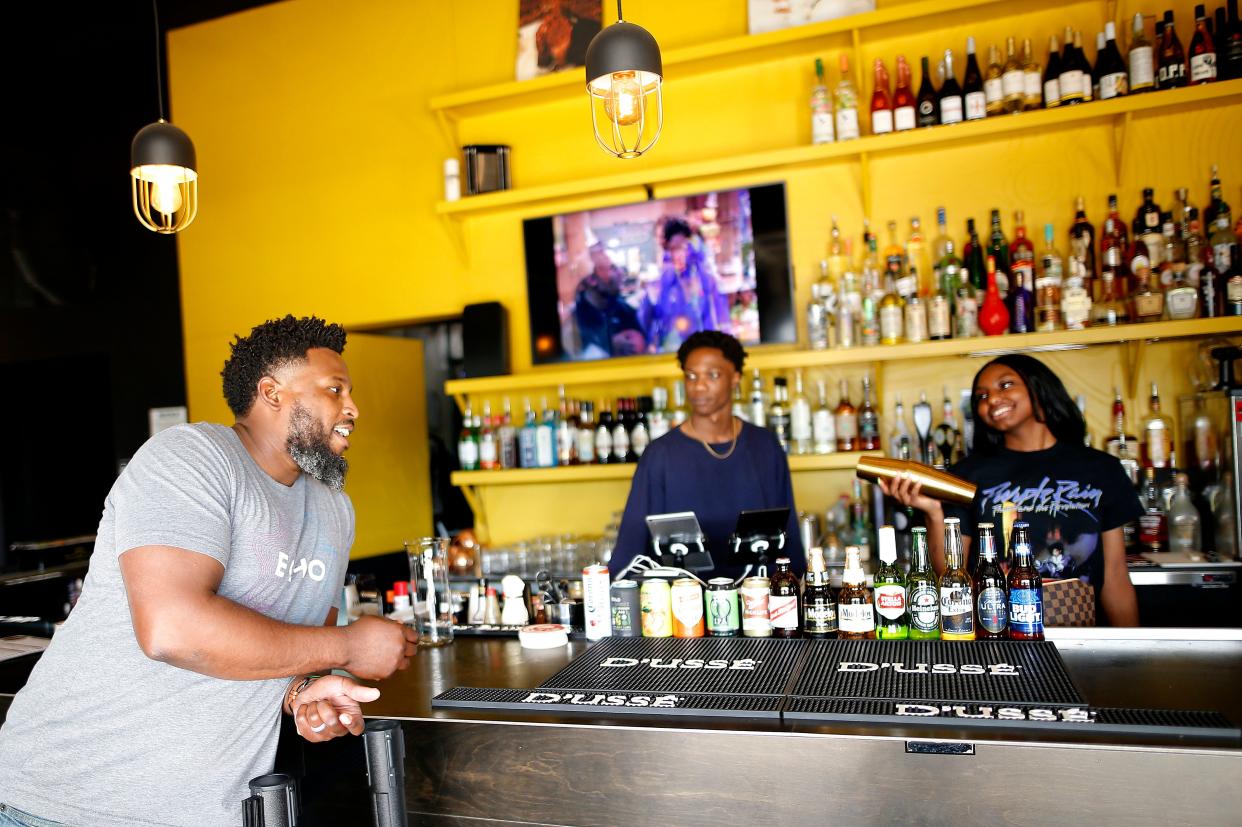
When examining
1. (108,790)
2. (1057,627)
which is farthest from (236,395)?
(1057,627)

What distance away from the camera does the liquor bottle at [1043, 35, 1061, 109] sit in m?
3.30

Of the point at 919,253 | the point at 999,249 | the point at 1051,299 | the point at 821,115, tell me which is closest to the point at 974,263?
the point at 999,249

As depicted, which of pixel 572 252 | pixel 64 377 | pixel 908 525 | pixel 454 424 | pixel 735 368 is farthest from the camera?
pixel 64 377

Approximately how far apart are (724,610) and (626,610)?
219mm

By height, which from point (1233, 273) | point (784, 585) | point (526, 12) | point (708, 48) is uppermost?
point (526, 12)

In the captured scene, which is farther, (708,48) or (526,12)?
(526,12)

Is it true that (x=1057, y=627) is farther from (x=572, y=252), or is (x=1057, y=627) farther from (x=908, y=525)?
(x=572, y=252)

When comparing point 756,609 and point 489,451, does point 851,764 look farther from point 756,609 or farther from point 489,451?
point 489,451

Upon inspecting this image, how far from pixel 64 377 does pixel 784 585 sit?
510 centimetres

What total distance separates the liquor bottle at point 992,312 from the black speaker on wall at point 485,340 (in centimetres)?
191

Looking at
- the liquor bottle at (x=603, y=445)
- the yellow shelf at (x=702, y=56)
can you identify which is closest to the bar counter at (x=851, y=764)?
the liquor bottle at (x=603, y=445)

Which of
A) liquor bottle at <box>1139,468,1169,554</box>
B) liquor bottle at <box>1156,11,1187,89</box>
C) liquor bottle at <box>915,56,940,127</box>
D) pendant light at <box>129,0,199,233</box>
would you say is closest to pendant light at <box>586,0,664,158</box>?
pendant light at <box>129,0,199,233</box>

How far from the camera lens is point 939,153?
11.8ft

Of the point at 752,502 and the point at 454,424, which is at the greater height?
the point at 454,424
